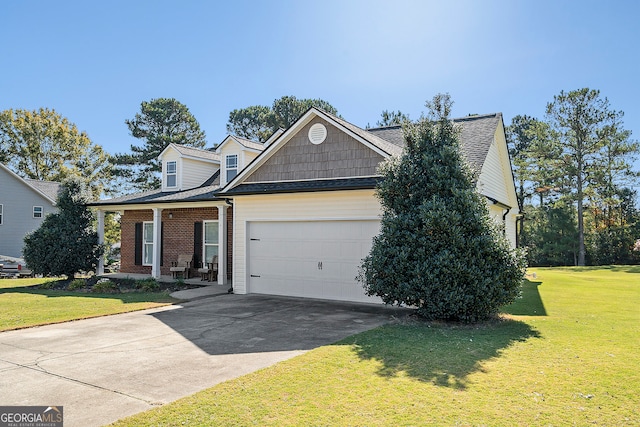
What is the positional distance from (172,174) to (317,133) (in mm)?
9526

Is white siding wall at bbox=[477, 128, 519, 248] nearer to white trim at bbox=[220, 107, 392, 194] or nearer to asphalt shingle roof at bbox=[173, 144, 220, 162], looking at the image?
white trim at bbox=[220, 107, 392, 194]

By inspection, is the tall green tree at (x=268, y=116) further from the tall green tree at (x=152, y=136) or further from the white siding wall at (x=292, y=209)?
the white siding wall at (x=292, y=209)

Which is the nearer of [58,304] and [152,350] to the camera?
[152,350]

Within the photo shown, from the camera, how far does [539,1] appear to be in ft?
41.7

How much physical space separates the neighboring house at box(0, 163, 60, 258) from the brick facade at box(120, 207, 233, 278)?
13422 mm

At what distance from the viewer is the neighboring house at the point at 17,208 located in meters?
28.6

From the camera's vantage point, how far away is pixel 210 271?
16.5m

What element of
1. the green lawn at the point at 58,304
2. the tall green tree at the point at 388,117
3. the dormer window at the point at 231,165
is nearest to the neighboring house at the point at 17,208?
the green lawn at the point at 58,304

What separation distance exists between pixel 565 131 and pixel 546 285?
23.5m

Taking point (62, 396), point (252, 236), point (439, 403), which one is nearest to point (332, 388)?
point (439, 403)

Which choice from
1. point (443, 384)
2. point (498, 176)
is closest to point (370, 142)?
point (498, 176)

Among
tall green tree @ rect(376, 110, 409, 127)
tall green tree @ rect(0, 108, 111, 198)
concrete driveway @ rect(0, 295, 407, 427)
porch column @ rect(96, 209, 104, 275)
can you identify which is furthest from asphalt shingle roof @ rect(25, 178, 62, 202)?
tall green tree @ rect(376, 110, 409, 127)

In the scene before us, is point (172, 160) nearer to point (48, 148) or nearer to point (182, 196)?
point (182, 196)

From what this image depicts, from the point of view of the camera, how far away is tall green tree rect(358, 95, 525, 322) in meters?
8.72
